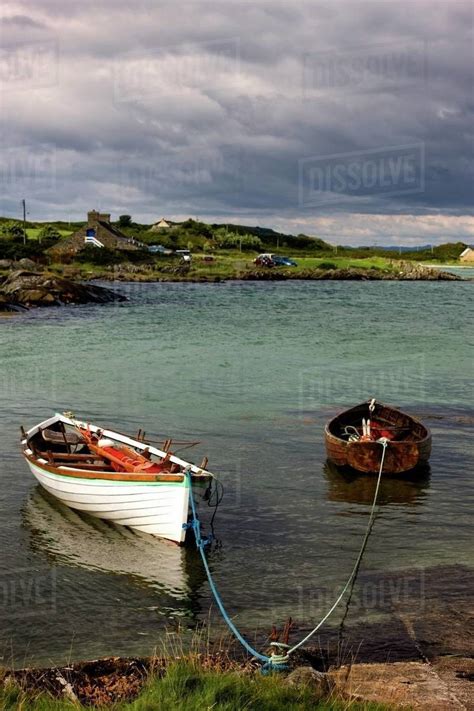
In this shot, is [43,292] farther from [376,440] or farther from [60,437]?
[376,440]

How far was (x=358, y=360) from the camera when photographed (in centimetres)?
4109

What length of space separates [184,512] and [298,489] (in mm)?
4838

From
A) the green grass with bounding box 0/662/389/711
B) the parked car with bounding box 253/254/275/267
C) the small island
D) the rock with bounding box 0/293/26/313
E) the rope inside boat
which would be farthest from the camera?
the parked car with bounding box 253/254/275/267

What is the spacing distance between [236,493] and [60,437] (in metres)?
5.04

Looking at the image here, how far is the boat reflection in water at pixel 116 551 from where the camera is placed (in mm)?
12867

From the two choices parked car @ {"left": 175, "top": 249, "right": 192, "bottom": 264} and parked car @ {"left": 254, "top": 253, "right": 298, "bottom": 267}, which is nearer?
parked car @ {"left": 175, "top": 249, "right": 192, "bottom": 264}

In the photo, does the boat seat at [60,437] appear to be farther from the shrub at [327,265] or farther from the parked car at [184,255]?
the shrub at [327,265]

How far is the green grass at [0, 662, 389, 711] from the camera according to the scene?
7.00m

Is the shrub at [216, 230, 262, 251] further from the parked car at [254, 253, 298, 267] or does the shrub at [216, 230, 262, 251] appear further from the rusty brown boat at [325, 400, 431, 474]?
the rusty brown boat at [325, 400, 431, 474]

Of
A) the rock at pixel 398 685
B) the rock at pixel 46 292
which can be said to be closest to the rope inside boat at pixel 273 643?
the rock at pixel 398 685

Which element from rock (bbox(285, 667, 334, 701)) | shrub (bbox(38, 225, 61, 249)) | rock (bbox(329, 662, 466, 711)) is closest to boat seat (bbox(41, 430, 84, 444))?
rock (bbox(329, 662, 466, 711))

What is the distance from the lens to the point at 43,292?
7269 cm

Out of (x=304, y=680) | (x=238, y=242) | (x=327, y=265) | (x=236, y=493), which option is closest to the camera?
(x=304, y=680)

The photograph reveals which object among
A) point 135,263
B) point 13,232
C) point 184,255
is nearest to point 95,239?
point 135,263
